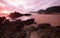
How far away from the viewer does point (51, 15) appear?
2.00 m

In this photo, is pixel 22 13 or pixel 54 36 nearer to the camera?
pixel 54 36

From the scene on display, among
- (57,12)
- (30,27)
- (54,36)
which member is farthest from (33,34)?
(57,12)

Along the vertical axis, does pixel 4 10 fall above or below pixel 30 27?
above

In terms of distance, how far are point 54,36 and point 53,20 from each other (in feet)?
0.72

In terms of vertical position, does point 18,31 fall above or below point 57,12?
below

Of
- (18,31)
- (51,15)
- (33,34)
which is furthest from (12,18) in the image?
(51,15)

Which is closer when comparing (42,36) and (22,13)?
(42,36)

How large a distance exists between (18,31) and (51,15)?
1.64 feet

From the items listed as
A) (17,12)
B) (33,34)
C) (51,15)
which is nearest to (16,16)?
(17,12)

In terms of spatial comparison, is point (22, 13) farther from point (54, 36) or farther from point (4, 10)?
point (54, 36)

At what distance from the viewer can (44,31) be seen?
1.96 m

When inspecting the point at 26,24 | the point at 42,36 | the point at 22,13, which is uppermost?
the point at 22,13

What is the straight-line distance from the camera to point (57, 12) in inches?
79.0

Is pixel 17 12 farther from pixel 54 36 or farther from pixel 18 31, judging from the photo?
pixel 54 36
